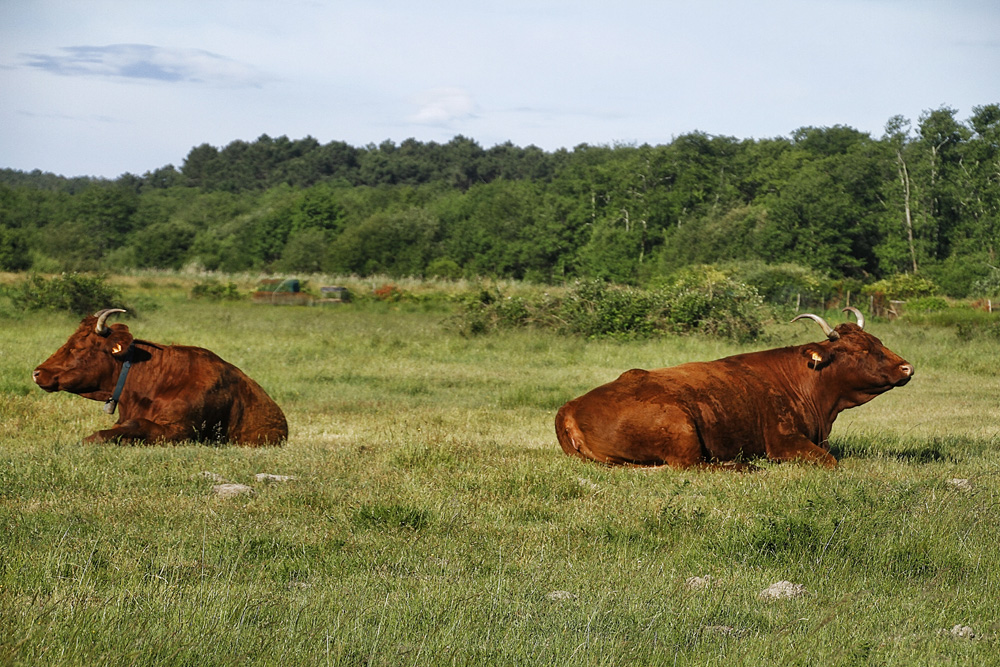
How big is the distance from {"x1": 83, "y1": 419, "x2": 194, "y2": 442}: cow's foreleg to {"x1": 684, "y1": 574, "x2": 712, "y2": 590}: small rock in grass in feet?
19.7

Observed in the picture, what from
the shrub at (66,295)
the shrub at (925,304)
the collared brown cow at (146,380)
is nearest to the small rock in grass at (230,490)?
the collared brown cow at (146,380)

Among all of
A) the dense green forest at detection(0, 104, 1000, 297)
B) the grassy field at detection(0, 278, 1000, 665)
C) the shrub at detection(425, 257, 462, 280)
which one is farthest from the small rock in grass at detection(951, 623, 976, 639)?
the shrub at detection(425, 257, 462, 280)

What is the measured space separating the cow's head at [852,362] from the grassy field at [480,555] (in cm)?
66

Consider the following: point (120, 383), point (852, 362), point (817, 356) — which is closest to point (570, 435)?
point (817, 356)

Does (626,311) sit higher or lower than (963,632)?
higher

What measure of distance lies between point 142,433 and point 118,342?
104cm

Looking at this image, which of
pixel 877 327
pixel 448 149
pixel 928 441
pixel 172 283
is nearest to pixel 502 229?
pixel 172 283

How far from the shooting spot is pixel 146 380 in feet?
32.6

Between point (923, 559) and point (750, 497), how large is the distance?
1.67 metres

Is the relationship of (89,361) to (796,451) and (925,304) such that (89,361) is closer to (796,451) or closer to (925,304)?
(796,451)

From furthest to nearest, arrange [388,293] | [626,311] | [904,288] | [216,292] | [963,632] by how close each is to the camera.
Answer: [904,288] → [388,293] → [216,292] → [626,311] → [963,632]

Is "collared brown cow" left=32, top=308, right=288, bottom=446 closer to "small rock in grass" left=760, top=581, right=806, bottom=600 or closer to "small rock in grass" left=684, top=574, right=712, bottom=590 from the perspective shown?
"small rock in grass" left=684, top=574, right=712, bottom=590

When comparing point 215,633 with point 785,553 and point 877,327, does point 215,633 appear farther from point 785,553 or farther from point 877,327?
point 877,327

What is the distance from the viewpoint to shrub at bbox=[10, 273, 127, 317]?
30.4 meters
